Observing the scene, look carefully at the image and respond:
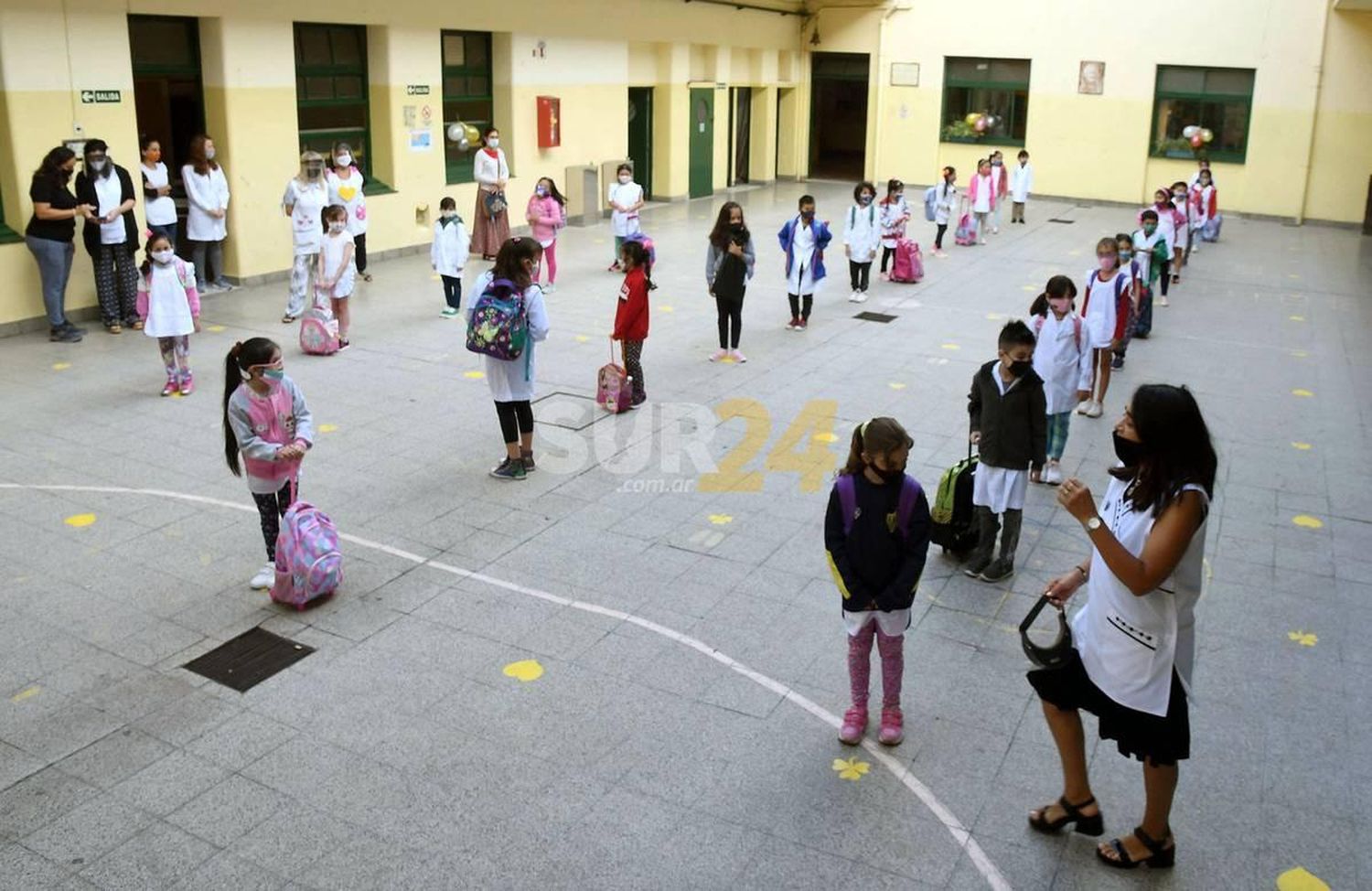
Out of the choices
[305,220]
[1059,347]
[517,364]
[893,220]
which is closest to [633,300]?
[517,364]

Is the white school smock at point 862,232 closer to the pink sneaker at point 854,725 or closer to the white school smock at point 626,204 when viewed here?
the white school smock at point 626,204

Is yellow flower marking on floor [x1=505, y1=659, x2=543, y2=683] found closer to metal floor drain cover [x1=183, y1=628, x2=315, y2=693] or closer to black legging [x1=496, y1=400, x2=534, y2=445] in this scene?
metal floor drain cover [x1=183, y1=628, x2=315, y2=693]

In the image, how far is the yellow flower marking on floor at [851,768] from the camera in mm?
5055

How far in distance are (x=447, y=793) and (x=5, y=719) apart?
2.14 m

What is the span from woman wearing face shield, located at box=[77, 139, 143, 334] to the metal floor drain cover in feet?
24.9

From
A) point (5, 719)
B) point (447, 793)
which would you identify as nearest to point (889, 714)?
point (447, 793)

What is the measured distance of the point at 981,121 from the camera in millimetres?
27234

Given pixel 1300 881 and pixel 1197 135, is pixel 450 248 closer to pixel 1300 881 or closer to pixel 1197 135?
pixel 1300 881

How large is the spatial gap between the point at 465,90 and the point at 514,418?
12194 millimetres

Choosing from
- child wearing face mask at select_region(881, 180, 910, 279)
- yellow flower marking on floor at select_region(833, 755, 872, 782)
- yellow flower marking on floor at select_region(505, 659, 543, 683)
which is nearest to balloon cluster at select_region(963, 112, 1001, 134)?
child wearing face mask at select_region(881, 180, 910, 279)

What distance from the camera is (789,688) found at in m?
5.73

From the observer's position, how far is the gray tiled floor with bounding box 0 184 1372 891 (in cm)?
458

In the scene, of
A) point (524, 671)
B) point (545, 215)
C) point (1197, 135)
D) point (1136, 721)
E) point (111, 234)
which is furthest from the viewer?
point (1197, 135)

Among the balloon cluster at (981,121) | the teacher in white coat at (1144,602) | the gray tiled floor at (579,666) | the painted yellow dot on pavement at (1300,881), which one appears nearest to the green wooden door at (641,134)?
the balloon cluster at (981,121)
